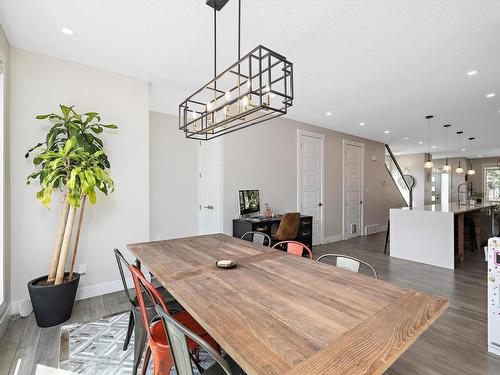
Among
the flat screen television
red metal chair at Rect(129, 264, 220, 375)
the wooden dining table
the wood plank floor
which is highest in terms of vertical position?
the flat screen television

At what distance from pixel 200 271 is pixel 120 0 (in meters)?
2.15

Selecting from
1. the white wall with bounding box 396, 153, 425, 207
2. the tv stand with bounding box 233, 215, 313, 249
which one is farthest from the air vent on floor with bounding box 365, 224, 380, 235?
the white wall with bounding box 396, 153, 425, 207

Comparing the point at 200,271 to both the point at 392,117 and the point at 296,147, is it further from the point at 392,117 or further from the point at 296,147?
the point at 392,117

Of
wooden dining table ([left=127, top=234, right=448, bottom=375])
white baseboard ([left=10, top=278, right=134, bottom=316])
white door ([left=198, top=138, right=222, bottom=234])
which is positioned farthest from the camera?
white door ([left=198, top=138, right=222, bottom=234])

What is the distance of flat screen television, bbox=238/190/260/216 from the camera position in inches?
168

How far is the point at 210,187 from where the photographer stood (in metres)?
4.42

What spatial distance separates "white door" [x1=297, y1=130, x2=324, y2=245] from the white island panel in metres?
1.47

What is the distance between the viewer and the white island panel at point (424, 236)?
4000 mm

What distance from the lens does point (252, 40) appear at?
8.15 ft

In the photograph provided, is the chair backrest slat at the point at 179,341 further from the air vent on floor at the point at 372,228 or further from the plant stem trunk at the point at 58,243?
the air vent on floor at the point at 372,228

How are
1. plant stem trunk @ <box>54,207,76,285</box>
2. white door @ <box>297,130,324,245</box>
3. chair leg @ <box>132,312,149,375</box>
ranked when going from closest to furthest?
chair leg @ <box>132,312,149,375</box>, plant stem trunk @ <box>54,207,76,285</box>, white door @ <box>297,130,324,245</box>

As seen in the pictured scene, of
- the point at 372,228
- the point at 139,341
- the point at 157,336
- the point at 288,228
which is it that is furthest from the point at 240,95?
the point at 372,228

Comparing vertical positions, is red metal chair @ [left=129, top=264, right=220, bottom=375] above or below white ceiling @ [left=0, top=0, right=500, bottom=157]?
below

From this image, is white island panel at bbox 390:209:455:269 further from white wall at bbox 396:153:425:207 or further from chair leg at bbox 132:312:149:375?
white wall at bbox 396:153:425:207
